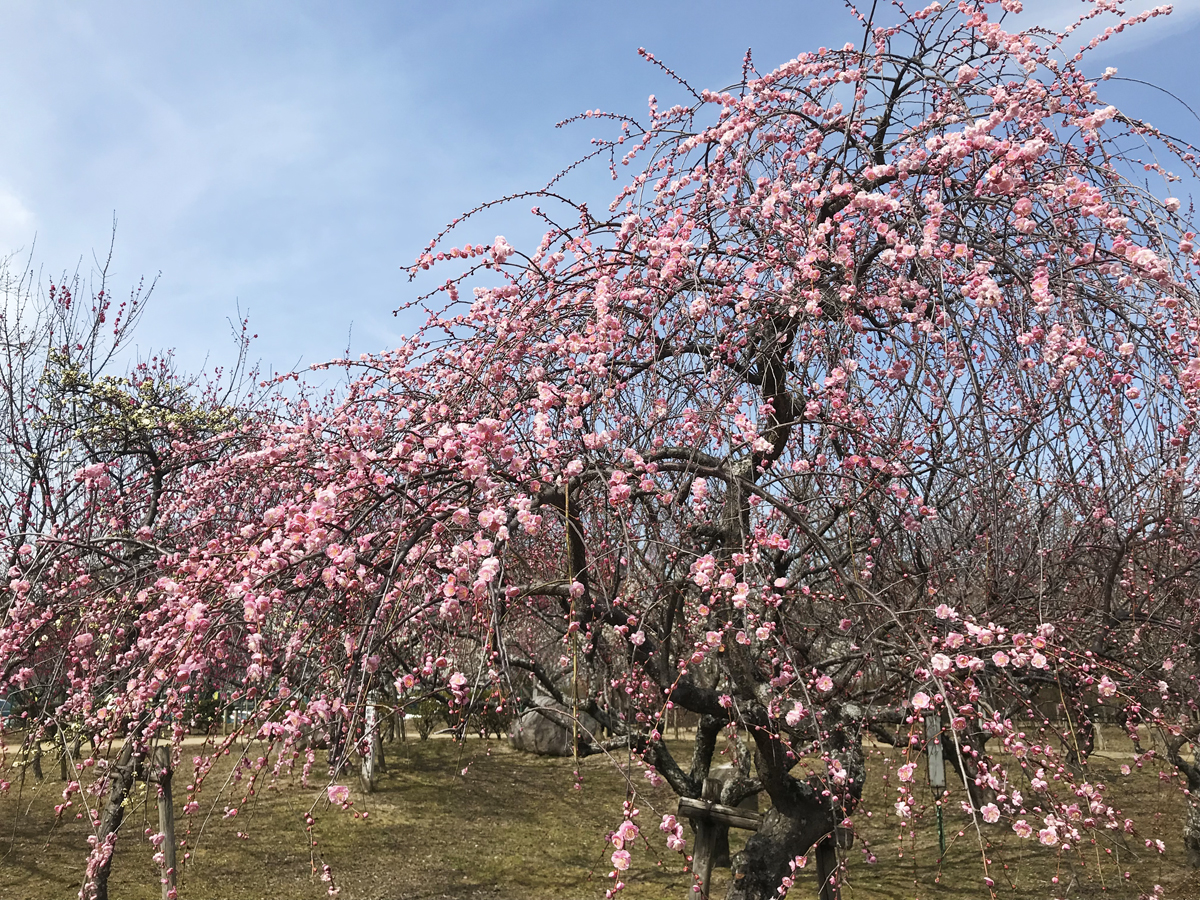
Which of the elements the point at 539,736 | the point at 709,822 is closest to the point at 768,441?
the point at 709,822

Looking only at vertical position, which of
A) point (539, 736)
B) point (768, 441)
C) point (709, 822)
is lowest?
point (539, 736)

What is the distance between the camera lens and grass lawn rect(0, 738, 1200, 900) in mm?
7945

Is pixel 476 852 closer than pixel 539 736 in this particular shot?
Yes

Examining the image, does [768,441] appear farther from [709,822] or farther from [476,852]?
[476,852]

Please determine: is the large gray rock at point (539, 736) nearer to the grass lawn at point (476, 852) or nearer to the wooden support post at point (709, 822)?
the grass lawn at point (476, 852)

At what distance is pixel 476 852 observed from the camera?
31.6 feet

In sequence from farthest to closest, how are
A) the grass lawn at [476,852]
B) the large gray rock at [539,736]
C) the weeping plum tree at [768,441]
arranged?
1. the large gray rock at [539,736]
2. the grass lawn at [476,852]
3. the weeping plum tree at [768,441]

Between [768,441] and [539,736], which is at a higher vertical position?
[768,441]

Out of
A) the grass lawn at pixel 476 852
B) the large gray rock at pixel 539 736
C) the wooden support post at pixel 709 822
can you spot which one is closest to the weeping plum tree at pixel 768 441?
the wooden support post at pixel 709 822

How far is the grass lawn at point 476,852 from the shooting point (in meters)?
7.95

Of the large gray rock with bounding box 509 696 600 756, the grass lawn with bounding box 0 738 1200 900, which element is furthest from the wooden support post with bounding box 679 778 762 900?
the large gray rock with bounding box 509 696 600 756

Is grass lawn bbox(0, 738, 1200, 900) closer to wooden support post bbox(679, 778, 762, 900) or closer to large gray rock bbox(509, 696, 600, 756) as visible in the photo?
wooden support post bbox(679, 778, 762, 900)

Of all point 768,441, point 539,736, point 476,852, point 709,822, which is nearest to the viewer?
point 768,441

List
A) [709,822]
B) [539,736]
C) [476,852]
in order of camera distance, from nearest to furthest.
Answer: [709,822], [476,852], [539,736]
